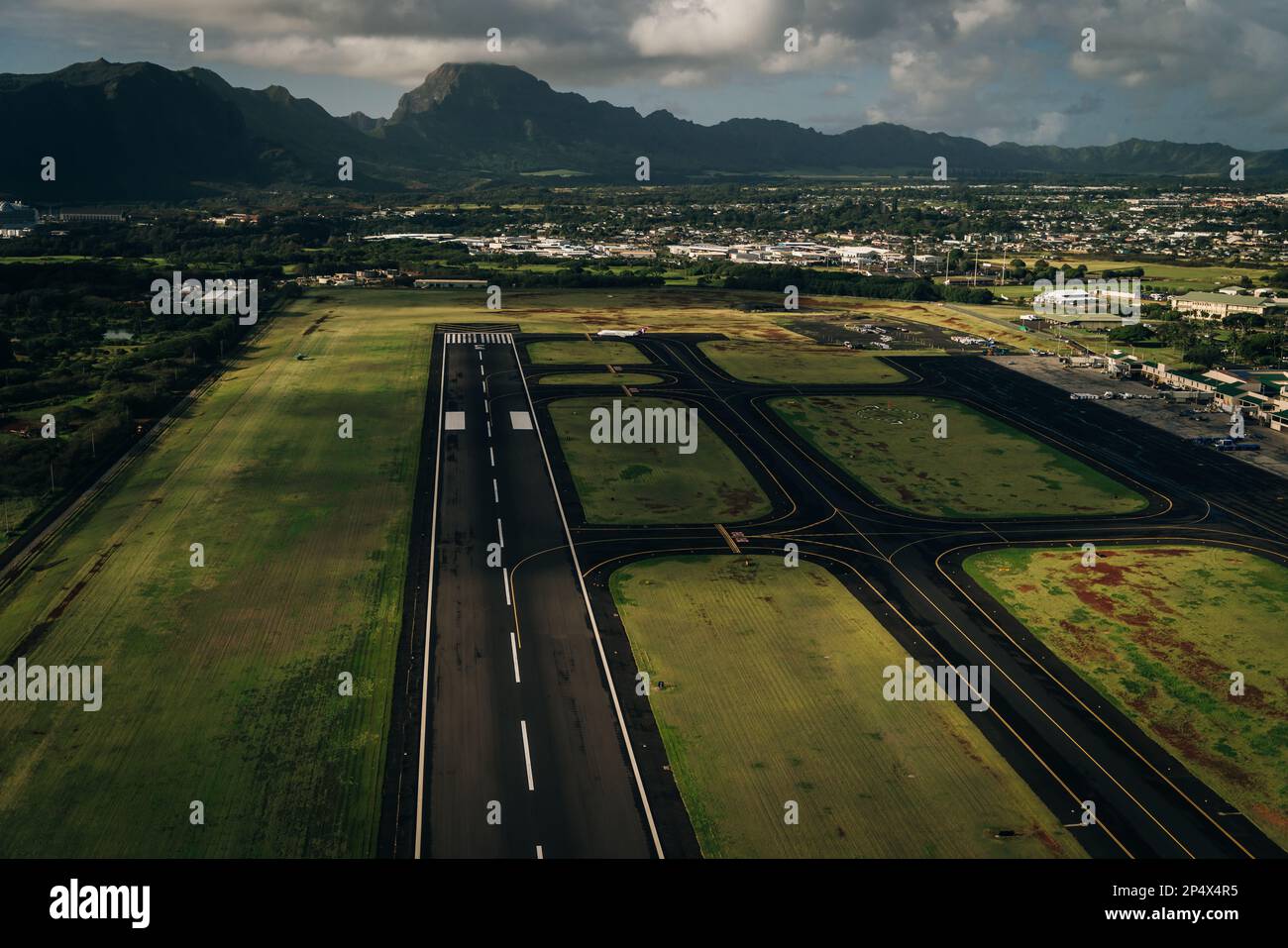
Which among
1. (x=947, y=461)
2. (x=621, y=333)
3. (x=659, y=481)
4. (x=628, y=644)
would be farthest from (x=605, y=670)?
(x=621, y=333)

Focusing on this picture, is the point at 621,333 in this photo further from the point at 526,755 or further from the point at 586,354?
the point at 526,755

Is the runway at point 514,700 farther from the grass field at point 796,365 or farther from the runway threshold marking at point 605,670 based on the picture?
the grass field at point 796,365

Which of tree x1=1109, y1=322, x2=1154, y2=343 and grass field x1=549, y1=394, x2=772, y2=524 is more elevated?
tree x1=1109, y1=322, x2=1154, y2=343

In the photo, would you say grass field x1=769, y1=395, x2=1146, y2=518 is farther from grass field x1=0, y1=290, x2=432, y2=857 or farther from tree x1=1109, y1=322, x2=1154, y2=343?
tree x1=1109, y1=322, x2=1154, y2=343

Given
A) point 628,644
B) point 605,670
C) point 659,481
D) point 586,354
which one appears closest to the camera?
point 605,670

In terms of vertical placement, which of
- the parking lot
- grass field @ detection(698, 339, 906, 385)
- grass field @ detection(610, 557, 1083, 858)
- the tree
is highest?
the tree

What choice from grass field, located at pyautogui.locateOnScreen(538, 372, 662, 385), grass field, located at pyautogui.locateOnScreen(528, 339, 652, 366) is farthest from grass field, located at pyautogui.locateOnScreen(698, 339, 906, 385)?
grass field, located at pyautogui.locateOnScreen(538, 372, 662, 385)
